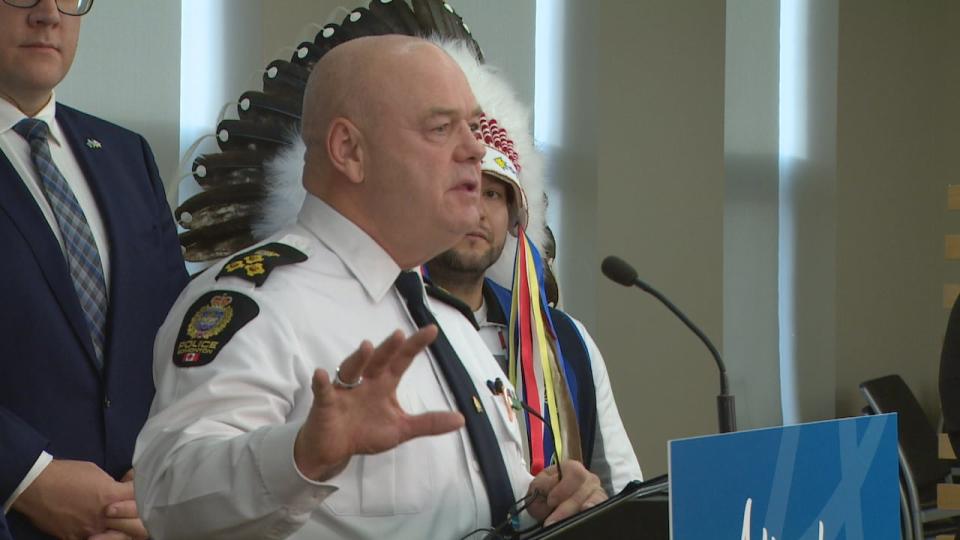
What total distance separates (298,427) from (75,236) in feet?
2.36

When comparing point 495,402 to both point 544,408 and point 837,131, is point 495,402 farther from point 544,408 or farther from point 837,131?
point 837,131

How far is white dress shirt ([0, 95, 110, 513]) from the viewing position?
6.00ft

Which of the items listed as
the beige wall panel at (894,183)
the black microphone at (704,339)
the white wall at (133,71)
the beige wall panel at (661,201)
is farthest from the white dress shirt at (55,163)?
the beige wall panel at (894,183)

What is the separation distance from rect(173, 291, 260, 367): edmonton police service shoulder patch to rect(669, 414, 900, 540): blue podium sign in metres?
0.57

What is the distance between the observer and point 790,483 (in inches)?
50.5

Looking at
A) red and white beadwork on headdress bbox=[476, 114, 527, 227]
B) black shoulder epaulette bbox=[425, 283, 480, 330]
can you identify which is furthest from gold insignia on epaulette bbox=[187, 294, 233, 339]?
red and white beadwork on headdress bbox=[476, 114, 527, 227]

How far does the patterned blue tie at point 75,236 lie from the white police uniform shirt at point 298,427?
0.83 feet

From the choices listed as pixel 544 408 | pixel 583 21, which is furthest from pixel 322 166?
pixel 583 21

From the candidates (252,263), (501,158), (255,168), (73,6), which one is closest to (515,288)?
(501,158)

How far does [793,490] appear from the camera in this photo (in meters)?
1.29

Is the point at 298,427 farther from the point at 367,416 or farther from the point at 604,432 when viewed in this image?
the point at 604,432


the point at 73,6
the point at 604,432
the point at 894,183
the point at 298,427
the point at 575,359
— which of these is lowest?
the point at 604,432

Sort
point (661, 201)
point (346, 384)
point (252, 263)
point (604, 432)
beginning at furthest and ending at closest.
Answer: point (661, 201)
point (604, 432)
point (252, 263)
point (346, 384)

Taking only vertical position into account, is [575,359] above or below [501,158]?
below
